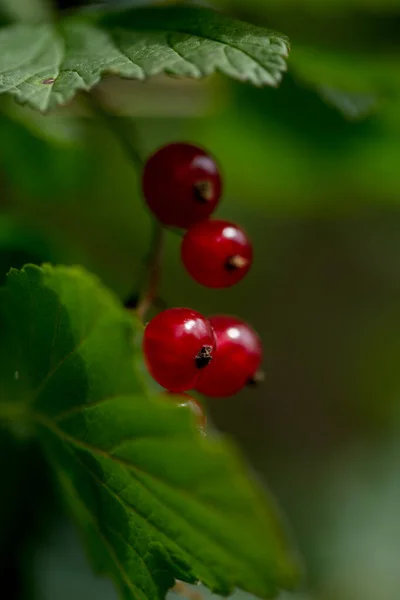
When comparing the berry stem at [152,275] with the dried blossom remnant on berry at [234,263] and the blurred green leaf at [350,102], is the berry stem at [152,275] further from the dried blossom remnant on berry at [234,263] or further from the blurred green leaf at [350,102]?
the blurred green leaf at [350,102]

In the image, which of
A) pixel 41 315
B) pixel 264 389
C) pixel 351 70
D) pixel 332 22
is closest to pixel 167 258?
pixel 332 22

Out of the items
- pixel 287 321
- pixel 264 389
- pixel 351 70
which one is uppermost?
pixel 351 70

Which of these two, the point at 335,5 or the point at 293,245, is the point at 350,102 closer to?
the point at 335,5

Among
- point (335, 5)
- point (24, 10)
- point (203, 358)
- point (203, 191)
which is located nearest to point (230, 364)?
point (203, 358)

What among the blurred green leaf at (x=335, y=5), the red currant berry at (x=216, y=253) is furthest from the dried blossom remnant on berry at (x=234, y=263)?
the blurred green leaf at (x=335, y=5)

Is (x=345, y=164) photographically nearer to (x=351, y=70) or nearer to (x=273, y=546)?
(x=351, y=70)
